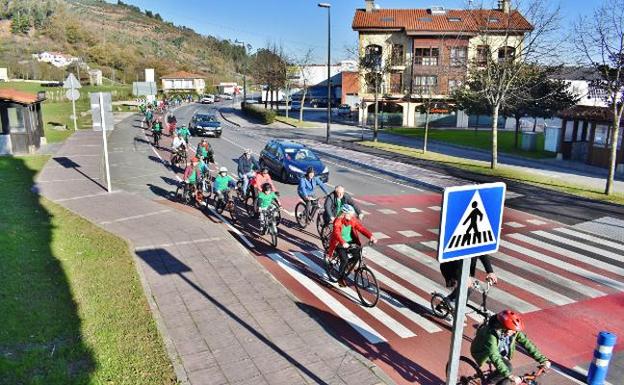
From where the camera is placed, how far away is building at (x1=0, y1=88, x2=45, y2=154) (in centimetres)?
→ 2422

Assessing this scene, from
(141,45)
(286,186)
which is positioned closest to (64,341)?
(286,186)

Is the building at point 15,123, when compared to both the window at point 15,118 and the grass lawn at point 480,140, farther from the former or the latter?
the grass lawn at point 480,140

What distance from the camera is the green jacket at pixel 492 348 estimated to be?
18.2 feet

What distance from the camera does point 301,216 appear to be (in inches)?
554

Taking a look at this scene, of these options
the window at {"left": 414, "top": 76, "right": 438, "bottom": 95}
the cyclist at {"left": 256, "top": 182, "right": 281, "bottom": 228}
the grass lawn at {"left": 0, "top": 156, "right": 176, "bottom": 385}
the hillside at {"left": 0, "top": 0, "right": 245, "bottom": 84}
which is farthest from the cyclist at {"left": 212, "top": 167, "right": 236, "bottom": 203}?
the hillside at {"left": 0, "top": 0, "right": 245, "bottom": 84}

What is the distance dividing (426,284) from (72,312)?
6.46 metres

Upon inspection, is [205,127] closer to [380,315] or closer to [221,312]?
[221,312]

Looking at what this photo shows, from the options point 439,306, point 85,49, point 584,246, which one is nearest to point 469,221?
point 439,306

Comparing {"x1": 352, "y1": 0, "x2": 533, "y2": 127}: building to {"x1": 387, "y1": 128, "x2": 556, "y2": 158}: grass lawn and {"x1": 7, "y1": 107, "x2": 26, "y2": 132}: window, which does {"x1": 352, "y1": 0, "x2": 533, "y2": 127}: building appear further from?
{"x1": 7, "y1": 107, "x2": 26, "y2": 132}: window

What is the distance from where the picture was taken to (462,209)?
3.83 meters

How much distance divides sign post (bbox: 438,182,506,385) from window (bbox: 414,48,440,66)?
53.3 m

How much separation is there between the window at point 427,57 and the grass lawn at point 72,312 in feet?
157

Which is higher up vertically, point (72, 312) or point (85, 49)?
point (85, 49)

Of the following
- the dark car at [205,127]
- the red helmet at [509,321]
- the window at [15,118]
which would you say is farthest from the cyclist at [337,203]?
the dark car at [205,127]
